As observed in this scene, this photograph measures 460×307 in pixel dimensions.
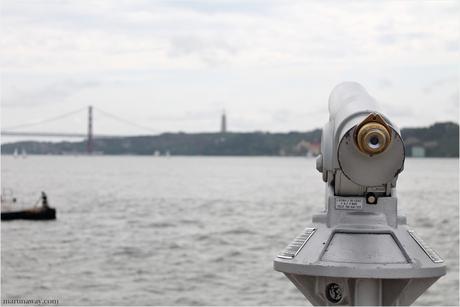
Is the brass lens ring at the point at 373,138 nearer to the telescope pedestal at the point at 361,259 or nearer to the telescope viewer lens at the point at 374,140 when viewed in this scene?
the telescope viewer lens at the point at 374,140

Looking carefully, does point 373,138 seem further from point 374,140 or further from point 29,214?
point 29,214

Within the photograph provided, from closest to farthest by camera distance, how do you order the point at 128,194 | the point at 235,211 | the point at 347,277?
1. the point at 347,277
2. the point at 235,211
3. the point at 128,194

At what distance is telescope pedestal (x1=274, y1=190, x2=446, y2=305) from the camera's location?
321 cm

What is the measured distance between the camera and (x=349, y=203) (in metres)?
3.41

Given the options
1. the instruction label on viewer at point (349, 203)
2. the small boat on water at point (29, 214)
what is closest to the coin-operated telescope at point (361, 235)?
the instruction label on viewer at point (349, 203)

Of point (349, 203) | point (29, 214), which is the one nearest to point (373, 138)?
point (349, 203)

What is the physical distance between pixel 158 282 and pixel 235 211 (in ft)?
105

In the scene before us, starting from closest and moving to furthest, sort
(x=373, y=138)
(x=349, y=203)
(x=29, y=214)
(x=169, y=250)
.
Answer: (x=373, y=138) → (x=349, y=203) → (x=169, y=250) → (x=29, y=214)

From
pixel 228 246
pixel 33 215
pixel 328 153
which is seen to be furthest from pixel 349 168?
pixel 33 215

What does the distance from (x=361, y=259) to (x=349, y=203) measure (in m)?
0.25

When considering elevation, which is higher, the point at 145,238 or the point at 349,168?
the point at 349,168

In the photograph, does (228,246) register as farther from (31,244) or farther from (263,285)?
(263,285)

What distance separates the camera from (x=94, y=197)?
74.2m

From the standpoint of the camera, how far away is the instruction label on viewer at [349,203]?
340cm
